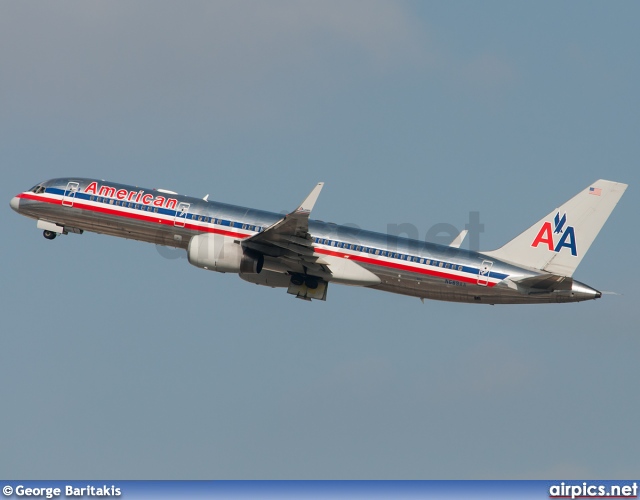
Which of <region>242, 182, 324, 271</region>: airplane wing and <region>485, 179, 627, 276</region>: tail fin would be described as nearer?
<region>242, 182, 324, 271</region>: airplane wing

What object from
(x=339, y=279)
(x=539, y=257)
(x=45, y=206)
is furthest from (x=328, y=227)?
(x=45, y=206)

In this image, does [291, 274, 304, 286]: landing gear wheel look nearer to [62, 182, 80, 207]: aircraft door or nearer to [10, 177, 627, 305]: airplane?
[10, 177, 627, 305]: airplane

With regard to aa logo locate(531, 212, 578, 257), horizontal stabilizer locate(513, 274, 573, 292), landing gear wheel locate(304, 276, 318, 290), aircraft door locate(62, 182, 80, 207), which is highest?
aircraft door locate(62, 182, 80, 207)

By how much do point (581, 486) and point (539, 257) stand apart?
17.1 metres

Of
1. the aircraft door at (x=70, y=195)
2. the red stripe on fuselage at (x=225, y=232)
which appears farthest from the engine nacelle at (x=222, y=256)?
the aircraft door at (x=70, y=195)

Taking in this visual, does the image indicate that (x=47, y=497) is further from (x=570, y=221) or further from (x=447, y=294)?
(x=570, y=221)

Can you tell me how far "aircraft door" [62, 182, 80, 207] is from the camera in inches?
3081

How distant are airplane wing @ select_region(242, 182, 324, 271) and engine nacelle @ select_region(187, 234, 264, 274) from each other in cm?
64

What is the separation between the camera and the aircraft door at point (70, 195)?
78.2 metres

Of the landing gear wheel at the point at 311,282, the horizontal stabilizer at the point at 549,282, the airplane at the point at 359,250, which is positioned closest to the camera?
the horizontal stabilizer at the point at 549,282

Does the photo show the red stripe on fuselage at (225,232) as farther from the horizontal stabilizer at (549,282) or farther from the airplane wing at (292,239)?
the horizontal stabilizer at (549,282)

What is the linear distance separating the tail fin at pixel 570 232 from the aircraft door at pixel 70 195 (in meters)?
28.4

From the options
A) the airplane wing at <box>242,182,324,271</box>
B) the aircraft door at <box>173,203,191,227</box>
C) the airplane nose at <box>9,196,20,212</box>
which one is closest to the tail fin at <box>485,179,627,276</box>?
the airplane wing at <box>242,182,324,271</box>

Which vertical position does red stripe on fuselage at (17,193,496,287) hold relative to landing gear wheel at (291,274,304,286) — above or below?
above
